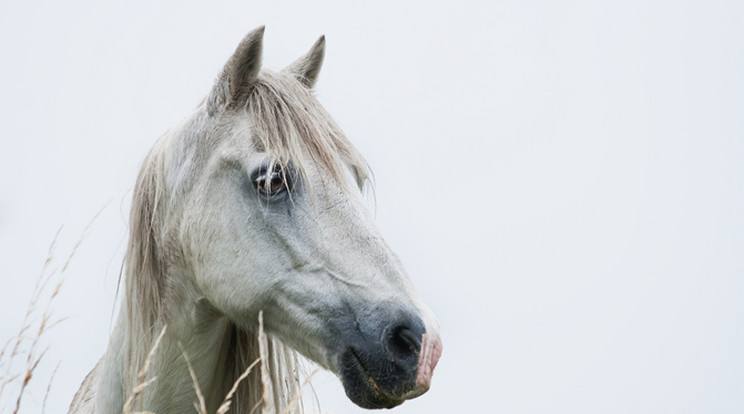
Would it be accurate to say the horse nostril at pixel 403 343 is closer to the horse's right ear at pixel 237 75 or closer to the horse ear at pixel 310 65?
the horse's right ear at pixel 237 75

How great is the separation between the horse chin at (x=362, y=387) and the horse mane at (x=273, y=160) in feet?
1.86

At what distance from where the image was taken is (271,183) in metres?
2.59

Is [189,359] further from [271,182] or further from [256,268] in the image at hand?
[271,182]

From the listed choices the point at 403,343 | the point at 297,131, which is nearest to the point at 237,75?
the point at 297,131

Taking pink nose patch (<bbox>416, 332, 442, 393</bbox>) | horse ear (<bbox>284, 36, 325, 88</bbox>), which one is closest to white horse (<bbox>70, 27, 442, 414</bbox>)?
pink nose patch (<bbox>416, 332, 442, 393</bbox>)

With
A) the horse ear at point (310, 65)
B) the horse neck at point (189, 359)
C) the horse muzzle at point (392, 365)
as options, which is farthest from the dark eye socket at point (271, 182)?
the horse ear at point (310, 65)

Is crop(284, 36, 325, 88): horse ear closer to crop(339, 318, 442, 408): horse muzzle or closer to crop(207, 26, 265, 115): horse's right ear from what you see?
crop(207, 26, 265, 115): horse's right ear

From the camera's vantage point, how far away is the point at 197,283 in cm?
269

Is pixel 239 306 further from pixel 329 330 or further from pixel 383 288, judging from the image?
pixel 383 288

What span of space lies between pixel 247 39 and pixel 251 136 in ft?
1.26

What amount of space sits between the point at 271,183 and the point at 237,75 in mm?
520

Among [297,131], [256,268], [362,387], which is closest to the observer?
[362,387]

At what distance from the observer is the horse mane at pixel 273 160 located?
267 cm

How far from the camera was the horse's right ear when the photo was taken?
276 cm
